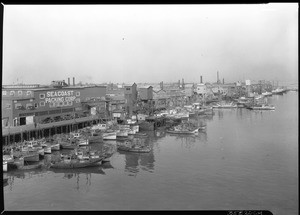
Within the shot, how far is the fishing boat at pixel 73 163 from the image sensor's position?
16.5 ft

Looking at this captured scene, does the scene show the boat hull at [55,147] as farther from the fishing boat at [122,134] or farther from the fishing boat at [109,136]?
the fishing boat at [122,134]

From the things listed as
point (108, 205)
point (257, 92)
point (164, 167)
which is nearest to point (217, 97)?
point (257, 92)

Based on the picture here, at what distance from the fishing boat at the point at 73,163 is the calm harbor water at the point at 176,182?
114mm

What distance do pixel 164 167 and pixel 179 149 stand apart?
1.63 metres

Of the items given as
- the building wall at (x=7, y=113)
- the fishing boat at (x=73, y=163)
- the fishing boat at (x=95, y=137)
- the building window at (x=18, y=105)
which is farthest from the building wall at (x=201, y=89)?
the fishing boat at (x=73, y=163)

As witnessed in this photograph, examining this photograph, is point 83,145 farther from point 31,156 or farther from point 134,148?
point 31,156

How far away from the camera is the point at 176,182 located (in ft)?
13.5

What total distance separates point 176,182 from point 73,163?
1828 millimetres

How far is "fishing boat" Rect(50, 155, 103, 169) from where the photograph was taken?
5.03 meters

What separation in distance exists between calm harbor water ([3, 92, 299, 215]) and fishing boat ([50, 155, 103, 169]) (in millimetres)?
114

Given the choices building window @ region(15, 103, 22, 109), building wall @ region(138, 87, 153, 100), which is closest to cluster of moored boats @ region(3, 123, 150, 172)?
building window @ region(15, 103, 22, 109)

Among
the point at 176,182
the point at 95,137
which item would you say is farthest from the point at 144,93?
the point at 176,182

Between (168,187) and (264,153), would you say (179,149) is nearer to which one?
(264,153)

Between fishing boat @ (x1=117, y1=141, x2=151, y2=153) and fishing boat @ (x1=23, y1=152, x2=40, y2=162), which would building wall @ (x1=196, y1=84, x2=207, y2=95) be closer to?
fishing boat @ (x1=117, y1=141, x2=151, y2=153)
